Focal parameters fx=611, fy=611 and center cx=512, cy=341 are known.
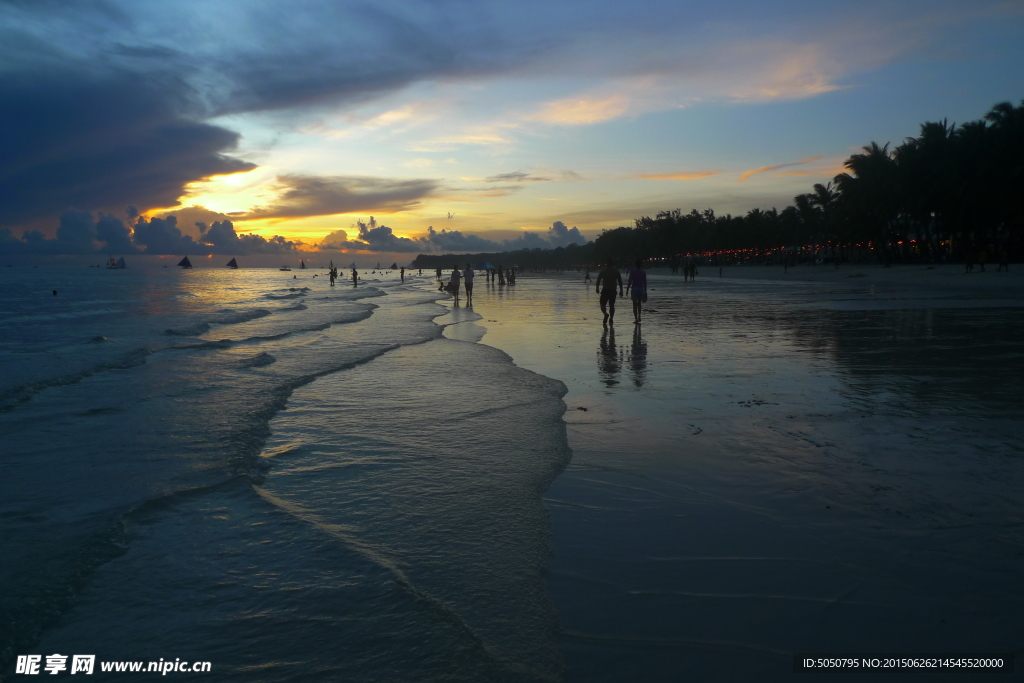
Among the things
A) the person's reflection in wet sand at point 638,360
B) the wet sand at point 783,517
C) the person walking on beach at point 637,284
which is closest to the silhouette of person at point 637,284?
the person walking on beach at point 637,284

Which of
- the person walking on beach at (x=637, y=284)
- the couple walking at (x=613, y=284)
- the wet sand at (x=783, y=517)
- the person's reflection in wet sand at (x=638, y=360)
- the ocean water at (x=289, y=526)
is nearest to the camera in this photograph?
the wet sand at (x=783, y=517)

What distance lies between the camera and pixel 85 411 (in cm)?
880

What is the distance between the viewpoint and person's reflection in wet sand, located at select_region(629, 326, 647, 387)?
391 inches

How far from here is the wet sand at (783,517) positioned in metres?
3.04

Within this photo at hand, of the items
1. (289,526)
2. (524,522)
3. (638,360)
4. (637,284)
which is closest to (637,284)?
(637,284)

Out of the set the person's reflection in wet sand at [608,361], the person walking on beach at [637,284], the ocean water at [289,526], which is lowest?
the ocean water at [289,526]

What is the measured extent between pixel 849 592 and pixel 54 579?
4861mm

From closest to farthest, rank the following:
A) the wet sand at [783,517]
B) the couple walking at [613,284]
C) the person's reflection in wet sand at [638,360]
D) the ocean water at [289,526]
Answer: the wet sand at [783,517]
the ocean water at [289,526]
the person's reflection in wet sand at [638,360]
the couple walking at [613,284]

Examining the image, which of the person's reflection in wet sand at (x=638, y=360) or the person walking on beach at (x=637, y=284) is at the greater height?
the person walking on beach at (x=637, y=284)

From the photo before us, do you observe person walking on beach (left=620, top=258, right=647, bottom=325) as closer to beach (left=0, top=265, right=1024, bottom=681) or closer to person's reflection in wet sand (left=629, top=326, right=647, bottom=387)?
person's reflection in wet sand (left=629, top=326, right=647, bottom=387)

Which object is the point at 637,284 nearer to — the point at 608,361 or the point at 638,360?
the point at 638,360

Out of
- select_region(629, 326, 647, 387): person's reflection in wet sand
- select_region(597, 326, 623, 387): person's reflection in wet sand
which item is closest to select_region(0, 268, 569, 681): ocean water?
select_region(597, 326, 623, 387): person's reflection in wet sand

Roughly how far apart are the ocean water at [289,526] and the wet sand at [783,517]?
0.44 metres

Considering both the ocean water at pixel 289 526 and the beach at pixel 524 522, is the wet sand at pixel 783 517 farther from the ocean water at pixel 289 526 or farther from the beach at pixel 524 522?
the ocean water at pixel 289 526
